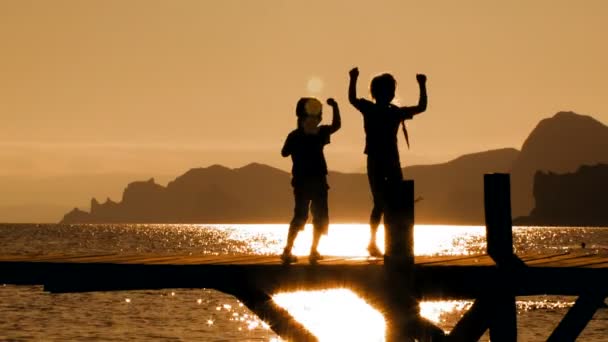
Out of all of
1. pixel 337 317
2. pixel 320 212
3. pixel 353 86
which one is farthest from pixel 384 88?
pixel 337 317

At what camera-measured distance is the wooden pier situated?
10633 millimetres

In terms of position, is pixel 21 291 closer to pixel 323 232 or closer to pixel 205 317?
pixel 205 317

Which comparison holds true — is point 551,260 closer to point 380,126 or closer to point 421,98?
point 421,98

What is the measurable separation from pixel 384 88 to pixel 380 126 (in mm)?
453

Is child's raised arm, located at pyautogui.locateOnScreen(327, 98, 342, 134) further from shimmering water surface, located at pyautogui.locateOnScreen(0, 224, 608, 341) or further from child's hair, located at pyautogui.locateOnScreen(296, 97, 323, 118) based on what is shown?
shimmering water surface, located at pyautogui.locateOnScreen(0, 224, 608, 341)

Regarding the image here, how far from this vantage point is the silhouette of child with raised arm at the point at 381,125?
1163 centimetres

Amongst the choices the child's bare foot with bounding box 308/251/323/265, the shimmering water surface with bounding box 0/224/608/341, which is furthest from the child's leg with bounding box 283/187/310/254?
the shimmering water surface with bounding box 0/224/608/341

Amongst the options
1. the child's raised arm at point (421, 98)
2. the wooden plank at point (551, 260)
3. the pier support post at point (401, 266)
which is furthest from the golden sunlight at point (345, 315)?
the pier support post at point (401, 266)

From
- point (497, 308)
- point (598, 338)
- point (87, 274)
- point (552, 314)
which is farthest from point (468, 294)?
point (552, 314)

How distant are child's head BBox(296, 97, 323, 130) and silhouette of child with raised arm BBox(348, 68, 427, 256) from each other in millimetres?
415

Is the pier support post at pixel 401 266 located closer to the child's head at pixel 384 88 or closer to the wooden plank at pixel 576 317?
the child's head at pixel 384 88

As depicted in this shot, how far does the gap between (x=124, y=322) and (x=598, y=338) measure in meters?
26.9

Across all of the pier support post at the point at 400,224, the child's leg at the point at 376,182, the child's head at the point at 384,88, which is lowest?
the pier support post at the point at 400,224

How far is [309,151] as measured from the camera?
39.0 ft
